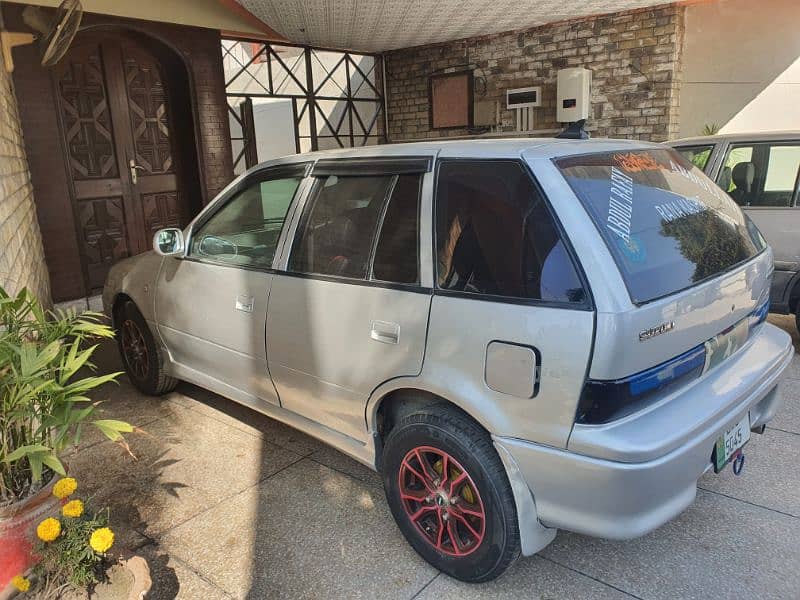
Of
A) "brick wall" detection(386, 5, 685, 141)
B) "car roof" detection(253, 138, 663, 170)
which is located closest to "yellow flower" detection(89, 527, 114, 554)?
"car roof" detection(253, 138, 663, 170)

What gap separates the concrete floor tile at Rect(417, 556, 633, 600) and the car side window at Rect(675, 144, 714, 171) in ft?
12.5

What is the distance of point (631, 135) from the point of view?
8.27 m

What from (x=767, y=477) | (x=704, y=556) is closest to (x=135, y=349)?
(x=704, y=556)

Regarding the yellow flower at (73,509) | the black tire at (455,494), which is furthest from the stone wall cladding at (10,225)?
the black tire at (455,494)

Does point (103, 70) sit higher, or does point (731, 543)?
point (103, 70)

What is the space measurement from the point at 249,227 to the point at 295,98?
21.1 ft

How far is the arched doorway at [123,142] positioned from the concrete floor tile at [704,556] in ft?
19.9

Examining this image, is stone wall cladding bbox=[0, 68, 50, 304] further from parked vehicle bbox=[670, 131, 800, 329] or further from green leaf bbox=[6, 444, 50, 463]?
parked vehicle bbox=[670, 131, 800, 329]

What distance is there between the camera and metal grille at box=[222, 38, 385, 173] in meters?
8.59

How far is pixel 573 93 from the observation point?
8.18 meters

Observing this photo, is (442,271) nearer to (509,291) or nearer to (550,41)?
(509,291)

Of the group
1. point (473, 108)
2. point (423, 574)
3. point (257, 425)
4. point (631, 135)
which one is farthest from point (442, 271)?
point (473, 108)

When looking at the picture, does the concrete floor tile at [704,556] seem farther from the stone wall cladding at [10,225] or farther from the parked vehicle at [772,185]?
the stone wall cladding at [10,225]

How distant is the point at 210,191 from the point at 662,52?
6043 millimetres
